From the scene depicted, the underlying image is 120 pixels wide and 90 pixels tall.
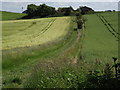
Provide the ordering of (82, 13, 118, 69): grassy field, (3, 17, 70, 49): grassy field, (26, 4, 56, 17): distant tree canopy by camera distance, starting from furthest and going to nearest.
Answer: (26, 4, 56, 17): distant tree canopy
(3, 17, 70, 49): grassy field
(82, 13, 118, 69): grassy field

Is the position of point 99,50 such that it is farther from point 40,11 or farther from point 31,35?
point 40,11

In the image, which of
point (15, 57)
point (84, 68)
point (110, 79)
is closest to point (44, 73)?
Answer: point (84, 68)

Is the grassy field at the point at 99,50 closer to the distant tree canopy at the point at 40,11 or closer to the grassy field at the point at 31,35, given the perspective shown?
the grassy field at the point at 31,35

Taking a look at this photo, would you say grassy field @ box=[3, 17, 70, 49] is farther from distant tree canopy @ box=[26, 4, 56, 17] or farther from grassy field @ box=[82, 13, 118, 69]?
distant tree canopy @ box=[26, 4, 56, 17]

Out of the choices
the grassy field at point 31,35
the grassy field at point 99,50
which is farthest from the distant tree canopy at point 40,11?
the grassy field at point 99,50

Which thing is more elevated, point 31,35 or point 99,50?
point 31,35

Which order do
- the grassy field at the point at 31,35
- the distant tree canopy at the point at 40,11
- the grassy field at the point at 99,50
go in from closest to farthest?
the grassy field at the point at 99,50 < the grassy field at the point at 31,35 < the distant tree canopy at the point at 40,11

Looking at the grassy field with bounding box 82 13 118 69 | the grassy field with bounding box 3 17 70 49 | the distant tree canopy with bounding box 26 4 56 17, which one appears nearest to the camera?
the grassy field with bounding box 82 13 118 69

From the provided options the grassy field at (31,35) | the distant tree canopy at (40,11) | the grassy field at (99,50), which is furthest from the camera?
the distant tree canopy at (40,11)

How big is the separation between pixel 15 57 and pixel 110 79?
12.9m

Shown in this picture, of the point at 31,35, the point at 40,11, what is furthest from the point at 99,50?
the point at 40,11

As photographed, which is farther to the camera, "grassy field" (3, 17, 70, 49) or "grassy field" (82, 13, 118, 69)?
"grassy field" (3, 17, 70, 49)

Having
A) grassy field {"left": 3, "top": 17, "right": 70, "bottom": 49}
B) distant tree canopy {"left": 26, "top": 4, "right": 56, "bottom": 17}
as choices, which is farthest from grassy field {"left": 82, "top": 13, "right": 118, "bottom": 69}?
distant tree canopy {"left": 26, "top": 4, "right": 56, "bottom": 17}

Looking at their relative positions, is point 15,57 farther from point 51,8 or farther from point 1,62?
point 51,8
